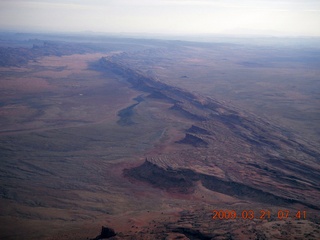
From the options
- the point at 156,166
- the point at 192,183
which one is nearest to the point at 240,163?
the point at 192,183

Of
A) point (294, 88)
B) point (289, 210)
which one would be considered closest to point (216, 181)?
point (289, 210)

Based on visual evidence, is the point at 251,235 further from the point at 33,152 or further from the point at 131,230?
the point at 33,152

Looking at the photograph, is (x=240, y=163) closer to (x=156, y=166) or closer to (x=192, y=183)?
(x=192, y=183)
